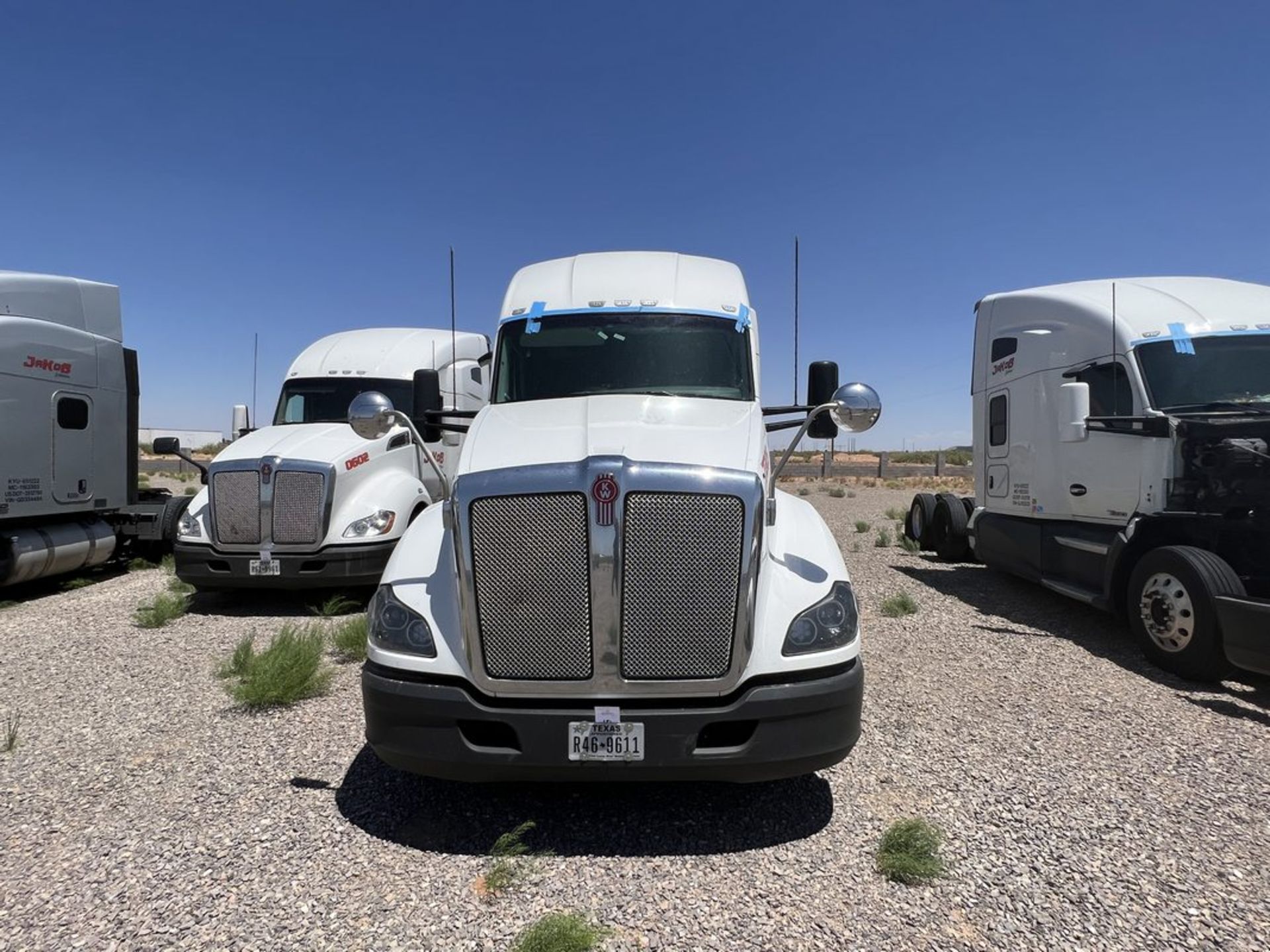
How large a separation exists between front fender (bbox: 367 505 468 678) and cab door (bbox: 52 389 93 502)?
718 cm

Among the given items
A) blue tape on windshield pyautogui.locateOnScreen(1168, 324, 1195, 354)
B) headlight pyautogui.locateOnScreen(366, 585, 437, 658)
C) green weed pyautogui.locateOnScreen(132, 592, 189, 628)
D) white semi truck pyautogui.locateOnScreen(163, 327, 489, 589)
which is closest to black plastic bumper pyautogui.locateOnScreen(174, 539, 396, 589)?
white semi truck pyautogui.locateOnScreen(163, 327, 489, 589)

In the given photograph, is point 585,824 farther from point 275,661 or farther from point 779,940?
point 275,661

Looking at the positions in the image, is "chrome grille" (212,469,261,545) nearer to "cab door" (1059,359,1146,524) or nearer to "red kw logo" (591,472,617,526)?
"red kw logo" (591,472,617,526)

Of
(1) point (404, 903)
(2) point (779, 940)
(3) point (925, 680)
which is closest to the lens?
(2) point (779, 940)

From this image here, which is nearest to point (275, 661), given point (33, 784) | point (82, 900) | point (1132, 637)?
point (33, 784)

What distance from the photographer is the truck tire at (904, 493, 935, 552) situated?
11375mm

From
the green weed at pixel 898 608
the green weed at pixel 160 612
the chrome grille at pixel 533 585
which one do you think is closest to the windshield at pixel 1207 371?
the green weed at pixel 898 608

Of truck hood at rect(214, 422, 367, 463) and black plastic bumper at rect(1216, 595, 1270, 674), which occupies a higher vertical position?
truck hood at rect(214, 422, 367, 463)

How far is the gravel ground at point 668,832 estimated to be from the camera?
261cm

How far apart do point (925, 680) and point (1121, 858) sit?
2.35 meters

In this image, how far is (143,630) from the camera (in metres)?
6.83

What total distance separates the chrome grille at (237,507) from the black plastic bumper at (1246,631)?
829 centimetres

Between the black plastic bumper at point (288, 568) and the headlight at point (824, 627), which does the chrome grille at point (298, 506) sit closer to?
the black plastic bumper at point (288, 568)

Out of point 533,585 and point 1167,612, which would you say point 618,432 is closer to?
point 533,585
